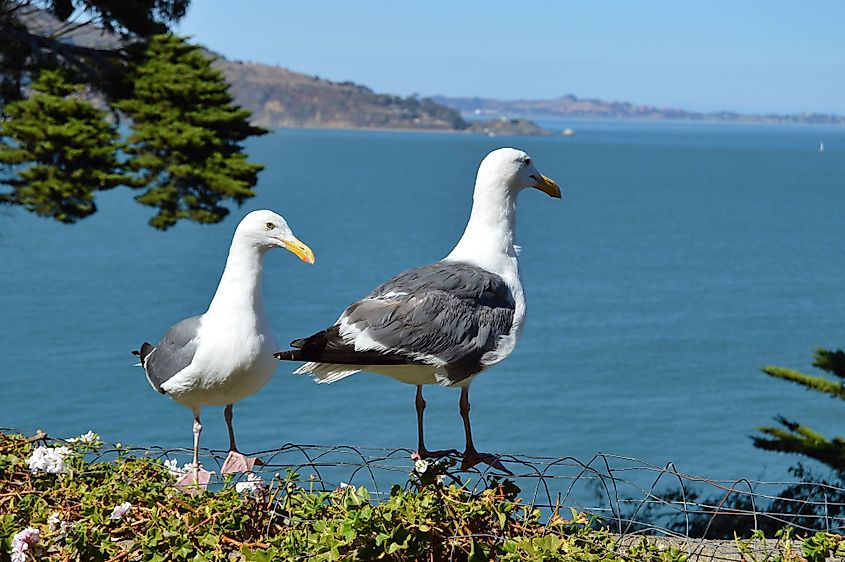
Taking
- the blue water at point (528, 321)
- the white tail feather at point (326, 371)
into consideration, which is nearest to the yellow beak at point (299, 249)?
the white tail feather at point (326, 371)

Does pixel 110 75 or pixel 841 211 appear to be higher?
pixel 110 75

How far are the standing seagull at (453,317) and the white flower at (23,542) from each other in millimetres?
844

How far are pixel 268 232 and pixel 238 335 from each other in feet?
1.16

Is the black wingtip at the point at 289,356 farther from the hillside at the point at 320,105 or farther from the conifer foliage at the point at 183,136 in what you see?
the hillside at the point at 320,105

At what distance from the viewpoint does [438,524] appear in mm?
2943

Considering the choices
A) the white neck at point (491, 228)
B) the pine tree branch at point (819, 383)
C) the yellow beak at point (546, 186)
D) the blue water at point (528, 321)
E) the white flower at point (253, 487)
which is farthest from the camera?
the blue water at point (528, 321)

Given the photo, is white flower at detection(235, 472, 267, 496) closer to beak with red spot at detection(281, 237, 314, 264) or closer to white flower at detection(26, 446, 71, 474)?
white flower at detection(26, 446, 71, 474)

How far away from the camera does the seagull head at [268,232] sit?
3719 millimetres

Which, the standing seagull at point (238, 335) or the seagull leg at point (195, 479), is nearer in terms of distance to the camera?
the seagull leg at point (195, 479)

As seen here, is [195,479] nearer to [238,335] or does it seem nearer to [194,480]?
[194,480]

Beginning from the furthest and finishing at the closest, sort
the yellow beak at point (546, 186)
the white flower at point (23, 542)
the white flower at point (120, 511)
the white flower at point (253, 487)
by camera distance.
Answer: the yellow beak at point (546, 186)
the white flower at point (253, 487)
the white flower at point (120, 511)
the white flower at point (23, 542)

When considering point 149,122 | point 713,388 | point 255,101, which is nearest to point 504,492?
point 149,122

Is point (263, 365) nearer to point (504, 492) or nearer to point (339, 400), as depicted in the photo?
point (504, 492)

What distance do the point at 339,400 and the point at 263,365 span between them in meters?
19.3
